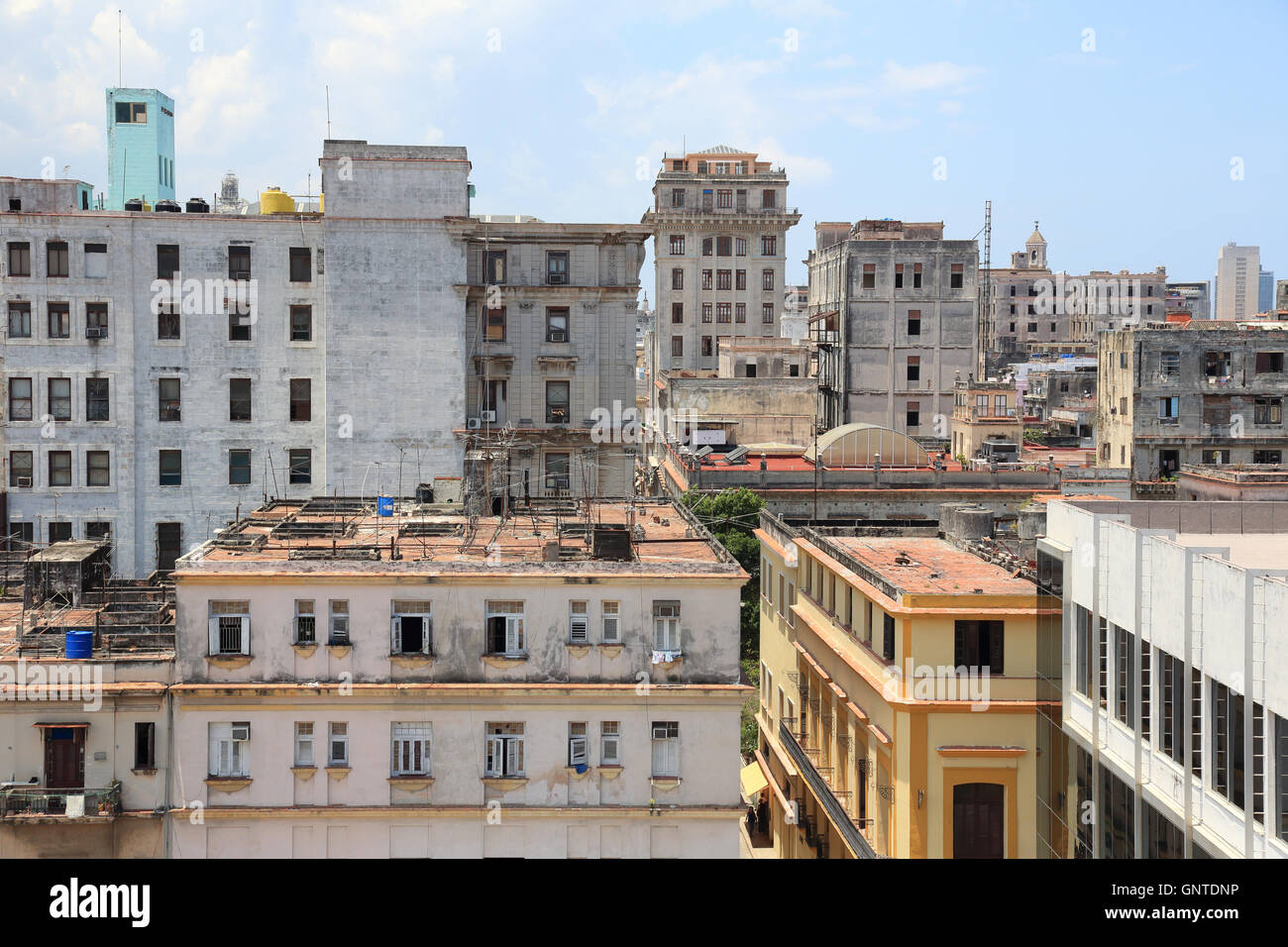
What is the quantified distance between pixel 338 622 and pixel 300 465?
83.8 feet

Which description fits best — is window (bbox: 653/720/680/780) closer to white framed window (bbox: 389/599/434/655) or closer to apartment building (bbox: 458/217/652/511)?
white framed window (bbox: 389/599/434/655)

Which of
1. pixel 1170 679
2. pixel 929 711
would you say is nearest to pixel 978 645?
pixel 929 711

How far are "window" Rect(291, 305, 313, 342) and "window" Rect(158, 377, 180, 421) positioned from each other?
5094mm

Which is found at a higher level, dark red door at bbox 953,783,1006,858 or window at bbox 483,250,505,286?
window at bbox 483,250,505,286

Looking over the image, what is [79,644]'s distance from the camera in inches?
1185

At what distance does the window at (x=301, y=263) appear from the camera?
5297cm

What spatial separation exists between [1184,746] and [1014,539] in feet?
67.0

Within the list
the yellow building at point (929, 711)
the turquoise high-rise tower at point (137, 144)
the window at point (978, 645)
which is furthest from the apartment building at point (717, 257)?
the window at point (978, 645)

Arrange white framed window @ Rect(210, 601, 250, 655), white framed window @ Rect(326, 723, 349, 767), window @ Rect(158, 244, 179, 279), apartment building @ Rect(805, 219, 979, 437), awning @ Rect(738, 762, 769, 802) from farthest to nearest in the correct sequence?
apartment building @ Rect(805, 219, 979, 437) < window @ Rect(158, 244, 179, 279) < awning @ Rect(738, 762, 769, 802) < white framed window @ Rect(210, 601, 250, 655) < white framed window @ Rect(326, 723, 349, 767)

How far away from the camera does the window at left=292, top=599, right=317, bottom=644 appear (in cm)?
2970

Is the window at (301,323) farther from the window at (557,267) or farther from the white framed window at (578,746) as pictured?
the white framed window at (578,746)

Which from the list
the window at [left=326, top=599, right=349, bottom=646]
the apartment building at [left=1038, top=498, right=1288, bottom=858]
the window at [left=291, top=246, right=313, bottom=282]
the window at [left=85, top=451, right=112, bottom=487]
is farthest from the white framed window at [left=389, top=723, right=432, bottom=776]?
the window at [left=85, top=451, right=112, bottom=487]

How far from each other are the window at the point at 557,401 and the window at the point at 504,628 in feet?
81.1
